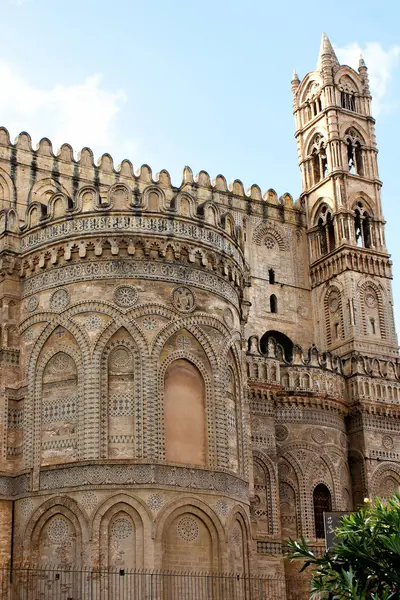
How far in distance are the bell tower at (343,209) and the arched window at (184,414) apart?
12652 mm

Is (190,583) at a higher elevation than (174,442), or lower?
lower

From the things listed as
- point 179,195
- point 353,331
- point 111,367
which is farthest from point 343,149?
point 111,367

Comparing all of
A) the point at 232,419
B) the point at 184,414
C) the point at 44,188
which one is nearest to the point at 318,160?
the point at 44,188

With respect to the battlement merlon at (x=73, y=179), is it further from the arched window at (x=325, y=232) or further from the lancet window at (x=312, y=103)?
the lancet window at (x=312, y=103)

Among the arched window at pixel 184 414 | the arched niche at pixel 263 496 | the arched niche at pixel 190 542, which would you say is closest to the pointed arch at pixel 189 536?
the arched niche at pixel 190 542

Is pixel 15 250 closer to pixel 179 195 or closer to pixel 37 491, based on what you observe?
pixel 179 195

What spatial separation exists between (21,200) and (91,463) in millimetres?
12574

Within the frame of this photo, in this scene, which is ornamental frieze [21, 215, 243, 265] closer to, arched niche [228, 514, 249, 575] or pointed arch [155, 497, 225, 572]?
pointed arch [155, 497, 225, 572]

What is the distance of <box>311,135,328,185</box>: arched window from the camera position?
111 feet

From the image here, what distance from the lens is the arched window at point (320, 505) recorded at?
25734mm

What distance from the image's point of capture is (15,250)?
19.8 metres

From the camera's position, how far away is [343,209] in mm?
32281

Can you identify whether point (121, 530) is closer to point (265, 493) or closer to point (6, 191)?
point (265, 493)

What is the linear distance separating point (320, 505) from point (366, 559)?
44.0ft
